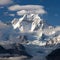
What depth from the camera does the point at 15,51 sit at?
15475cm

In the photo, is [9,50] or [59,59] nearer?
[59,59]

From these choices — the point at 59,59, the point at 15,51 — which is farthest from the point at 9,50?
the point at 59,59

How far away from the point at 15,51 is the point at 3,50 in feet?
17.9

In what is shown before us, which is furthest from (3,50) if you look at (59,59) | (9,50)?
(59,59)

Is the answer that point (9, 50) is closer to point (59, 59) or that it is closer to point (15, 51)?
point (15, 51)

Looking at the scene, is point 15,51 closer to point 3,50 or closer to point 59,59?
point 3,50

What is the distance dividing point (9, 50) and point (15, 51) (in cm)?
253

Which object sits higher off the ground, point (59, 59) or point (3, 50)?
point (3, 50)

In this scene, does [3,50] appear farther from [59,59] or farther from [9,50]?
[59,59]

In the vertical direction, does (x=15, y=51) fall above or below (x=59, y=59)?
above

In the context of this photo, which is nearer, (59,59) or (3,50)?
(59,59)

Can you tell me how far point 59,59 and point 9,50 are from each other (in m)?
58.6

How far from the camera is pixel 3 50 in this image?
499ft
